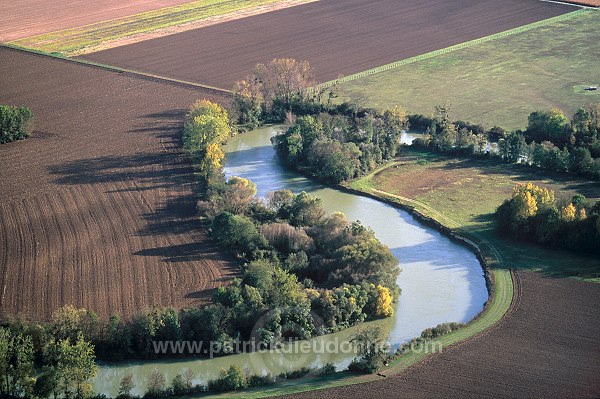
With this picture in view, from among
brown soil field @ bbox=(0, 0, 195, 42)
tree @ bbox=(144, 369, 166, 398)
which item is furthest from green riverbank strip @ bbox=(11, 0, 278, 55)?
tree @ bbox=(144, 369, 166, 398)

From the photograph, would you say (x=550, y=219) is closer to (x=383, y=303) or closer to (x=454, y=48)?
(x=383, y=303)

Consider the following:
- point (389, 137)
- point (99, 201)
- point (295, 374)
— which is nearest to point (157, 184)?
point (99, 201)

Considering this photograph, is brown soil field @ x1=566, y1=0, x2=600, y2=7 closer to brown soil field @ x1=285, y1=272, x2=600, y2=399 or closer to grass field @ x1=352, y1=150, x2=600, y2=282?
grass field @ x1=352, y1=150, x2=600, y2=282

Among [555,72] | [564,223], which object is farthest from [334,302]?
[555,72]

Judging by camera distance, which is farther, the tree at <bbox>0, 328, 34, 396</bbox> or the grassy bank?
the grassy bank

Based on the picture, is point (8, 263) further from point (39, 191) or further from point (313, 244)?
point (313, 244)
